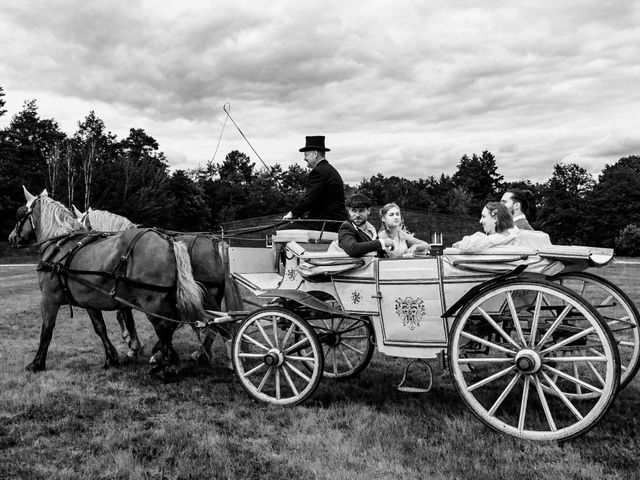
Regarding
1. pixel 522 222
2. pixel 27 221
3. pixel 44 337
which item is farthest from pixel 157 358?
pixel 522 222

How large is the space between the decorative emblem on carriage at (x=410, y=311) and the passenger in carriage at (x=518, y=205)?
207 cm

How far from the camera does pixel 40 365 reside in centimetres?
596

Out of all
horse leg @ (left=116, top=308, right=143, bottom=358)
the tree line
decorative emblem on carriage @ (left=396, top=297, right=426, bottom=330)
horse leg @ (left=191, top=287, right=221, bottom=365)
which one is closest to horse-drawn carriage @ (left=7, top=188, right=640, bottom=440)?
decorative emblem on carriage @ (left=396, top=297, right=426, bottom=330)

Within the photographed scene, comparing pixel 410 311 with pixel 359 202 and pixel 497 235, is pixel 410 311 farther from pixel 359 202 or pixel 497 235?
pixel 359 202

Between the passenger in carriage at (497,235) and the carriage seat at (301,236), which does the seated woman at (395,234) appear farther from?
the carriage seat at (301,236)

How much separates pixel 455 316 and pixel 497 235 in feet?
2.80

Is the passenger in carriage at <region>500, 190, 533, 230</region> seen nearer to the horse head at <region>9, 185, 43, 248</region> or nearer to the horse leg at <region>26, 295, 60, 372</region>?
the horse leg at <region>26, 295, 60, 372</region>

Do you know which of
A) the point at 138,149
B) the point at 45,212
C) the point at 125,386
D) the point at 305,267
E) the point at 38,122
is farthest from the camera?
the point at 138,149

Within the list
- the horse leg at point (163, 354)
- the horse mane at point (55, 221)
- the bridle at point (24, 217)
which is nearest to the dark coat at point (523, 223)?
the horse leg at point (163, 354)

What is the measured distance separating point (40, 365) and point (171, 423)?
8.58 feet

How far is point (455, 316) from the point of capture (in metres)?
4.01

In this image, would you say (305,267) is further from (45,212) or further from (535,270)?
Result: (45,212)

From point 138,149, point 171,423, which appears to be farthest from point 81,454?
point 138,149

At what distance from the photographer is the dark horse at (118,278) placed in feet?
18.2
